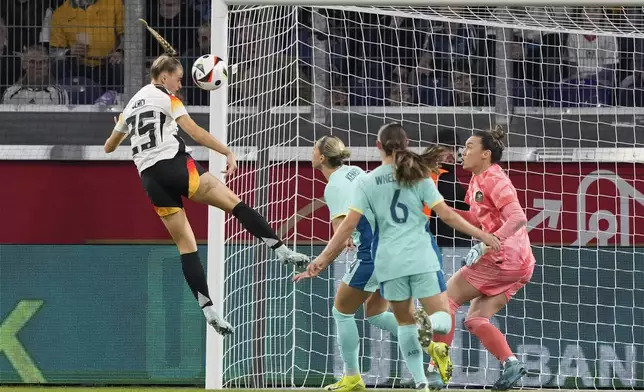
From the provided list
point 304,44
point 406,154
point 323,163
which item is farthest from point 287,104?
point 406,154

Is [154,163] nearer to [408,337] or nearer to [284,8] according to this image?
Result: [408,337]

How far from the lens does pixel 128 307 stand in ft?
38.1

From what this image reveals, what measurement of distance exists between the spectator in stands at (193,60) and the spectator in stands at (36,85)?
1.33 meters

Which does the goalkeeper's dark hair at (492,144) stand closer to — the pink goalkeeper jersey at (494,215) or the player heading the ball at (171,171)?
the pink goalkeeper jersey at (494,215)

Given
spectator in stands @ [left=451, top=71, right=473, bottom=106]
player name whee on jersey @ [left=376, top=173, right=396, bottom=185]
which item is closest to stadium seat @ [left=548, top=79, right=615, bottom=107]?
spectator in stands @ [left=451, top=71, right=473, bottom=106]

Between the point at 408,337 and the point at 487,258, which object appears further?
the point at 487,258

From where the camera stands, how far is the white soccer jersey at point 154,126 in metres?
8.67

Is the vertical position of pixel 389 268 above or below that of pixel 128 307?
above

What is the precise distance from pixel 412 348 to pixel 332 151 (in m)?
1.82

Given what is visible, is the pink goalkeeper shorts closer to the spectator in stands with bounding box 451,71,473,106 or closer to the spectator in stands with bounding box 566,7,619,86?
the spectator in stands with bounding box 451,71,473,106

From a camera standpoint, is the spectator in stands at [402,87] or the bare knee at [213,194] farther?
the spectator in stands at [402,87]

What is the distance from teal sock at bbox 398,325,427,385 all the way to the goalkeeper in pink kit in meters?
1.00

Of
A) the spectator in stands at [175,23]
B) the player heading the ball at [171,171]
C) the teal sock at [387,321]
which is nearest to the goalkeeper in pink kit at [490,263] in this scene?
the teal sock at [387,321]

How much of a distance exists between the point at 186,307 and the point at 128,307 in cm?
53
